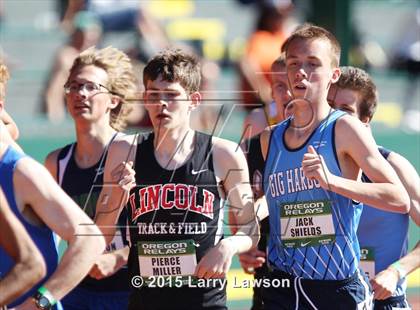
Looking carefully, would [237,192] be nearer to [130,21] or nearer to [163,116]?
[163,116]

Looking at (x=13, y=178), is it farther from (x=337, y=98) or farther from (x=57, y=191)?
(x=337, y=98)

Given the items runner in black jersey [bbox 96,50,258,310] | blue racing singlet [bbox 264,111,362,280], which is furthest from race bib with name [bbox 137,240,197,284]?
blue racing singlet [bbox 264,111,362,280]

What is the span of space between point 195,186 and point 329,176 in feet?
2.57

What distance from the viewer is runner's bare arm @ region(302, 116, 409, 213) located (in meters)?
5.16

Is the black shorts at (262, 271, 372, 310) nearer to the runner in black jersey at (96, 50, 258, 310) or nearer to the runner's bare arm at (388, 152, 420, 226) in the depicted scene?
the runner in black jersey at (96, 50, 258, 310)

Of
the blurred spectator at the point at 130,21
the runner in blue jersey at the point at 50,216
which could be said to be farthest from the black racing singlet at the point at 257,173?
the blurred spectator at the point at 130,21

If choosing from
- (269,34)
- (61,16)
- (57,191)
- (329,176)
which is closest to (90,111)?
(329,176)

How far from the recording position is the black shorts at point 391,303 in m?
6.15

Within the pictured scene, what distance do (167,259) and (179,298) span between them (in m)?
0.23

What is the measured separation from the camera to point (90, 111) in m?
6.48

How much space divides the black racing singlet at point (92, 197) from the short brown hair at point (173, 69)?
2.51ft

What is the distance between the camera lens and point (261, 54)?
1098cm

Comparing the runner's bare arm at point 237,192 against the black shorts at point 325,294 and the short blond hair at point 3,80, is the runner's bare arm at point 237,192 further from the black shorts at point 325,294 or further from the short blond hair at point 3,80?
the short blond hair at point 3,80

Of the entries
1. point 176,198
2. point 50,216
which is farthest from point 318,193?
point 50,216
